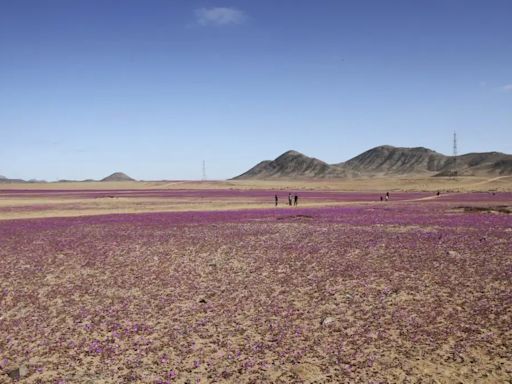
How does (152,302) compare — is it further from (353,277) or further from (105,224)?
(105,224)

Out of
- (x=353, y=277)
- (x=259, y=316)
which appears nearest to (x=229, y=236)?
(x=353, y=277)

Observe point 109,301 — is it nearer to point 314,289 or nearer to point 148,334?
point 148,334

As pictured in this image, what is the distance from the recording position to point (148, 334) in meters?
11.3

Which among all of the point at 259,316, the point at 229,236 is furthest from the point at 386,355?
the point at 229,236

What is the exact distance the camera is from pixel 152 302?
14188 millimetres

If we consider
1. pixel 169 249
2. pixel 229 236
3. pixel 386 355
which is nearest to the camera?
pixel 386 355

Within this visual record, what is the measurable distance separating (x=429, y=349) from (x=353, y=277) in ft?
22.1

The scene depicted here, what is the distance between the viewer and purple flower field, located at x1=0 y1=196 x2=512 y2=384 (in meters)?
9.27

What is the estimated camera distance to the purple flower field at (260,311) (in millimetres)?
9273

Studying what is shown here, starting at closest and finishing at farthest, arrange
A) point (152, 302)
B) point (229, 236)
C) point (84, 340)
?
point (84, 340)
point (152, 302)
point (229, 236)

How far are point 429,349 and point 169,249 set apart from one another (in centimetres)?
1643

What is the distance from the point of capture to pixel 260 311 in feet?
42.7

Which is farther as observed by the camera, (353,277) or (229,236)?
(229,236)

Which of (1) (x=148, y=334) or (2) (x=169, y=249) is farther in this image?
(2) (x=169, y=249)
